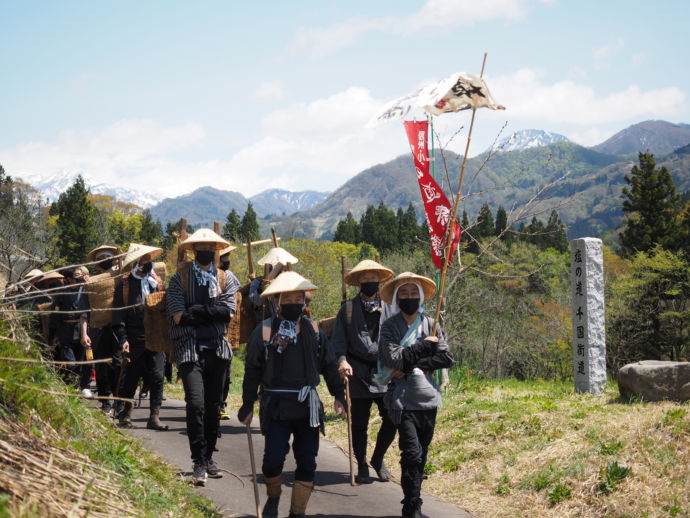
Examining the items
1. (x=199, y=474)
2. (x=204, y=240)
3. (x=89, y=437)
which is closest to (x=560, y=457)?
(x=199, y=474)

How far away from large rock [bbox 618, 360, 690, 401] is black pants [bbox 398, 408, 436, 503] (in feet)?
12.5

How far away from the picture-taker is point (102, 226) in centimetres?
6550

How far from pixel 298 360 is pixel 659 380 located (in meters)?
5.10

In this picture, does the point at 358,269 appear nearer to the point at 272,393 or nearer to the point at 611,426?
the point at 272,393

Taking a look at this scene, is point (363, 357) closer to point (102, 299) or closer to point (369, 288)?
point (369, 288)

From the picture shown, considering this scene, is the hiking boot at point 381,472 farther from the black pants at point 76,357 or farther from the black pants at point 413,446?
the black pants at point 76,357

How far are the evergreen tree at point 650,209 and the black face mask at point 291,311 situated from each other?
40117 millimetres

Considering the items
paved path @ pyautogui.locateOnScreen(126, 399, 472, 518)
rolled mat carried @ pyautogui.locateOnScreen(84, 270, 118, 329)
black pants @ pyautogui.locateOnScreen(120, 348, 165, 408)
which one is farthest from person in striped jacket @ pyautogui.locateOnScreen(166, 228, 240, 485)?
rolled mat carried @ pyautogui.locateOnScreen(84, 270, 118, 329)

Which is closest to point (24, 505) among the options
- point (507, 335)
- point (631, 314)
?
point (631, 314)

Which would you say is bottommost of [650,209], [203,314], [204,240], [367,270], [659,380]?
[659,380]

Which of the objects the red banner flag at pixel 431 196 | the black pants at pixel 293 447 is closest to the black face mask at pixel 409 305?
the black pants at pixel 293 447

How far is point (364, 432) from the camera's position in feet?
23.6

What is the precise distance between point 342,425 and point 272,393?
14.9 ft

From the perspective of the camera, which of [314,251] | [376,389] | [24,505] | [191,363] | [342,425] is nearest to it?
[24,505]
